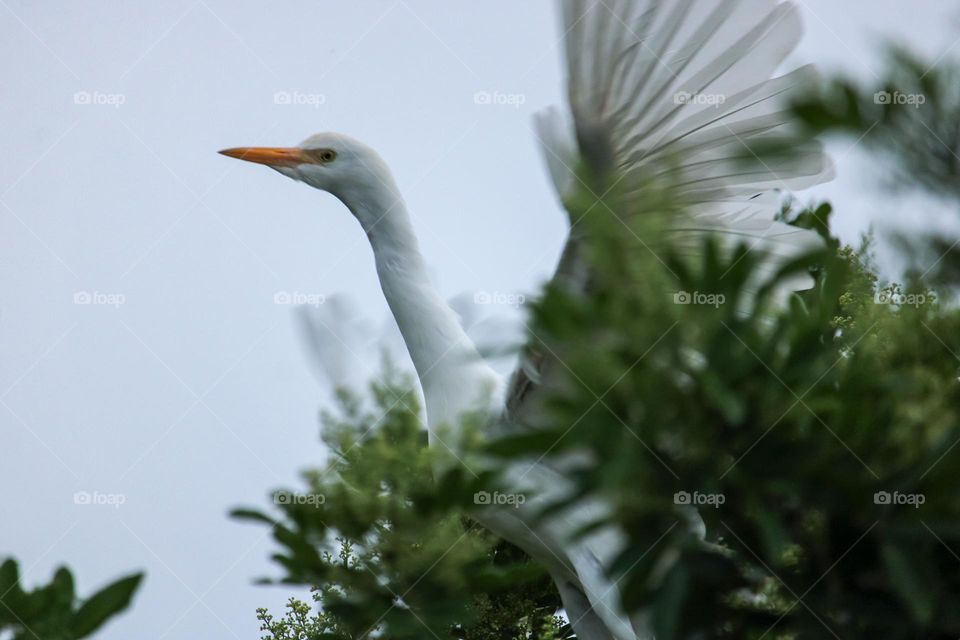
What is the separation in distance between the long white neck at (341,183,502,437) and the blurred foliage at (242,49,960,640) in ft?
7.89

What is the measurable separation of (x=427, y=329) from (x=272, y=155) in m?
1.09

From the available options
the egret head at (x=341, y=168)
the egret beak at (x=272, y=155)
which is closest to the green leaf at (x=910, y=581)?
the egret head at (x=341, y=168)

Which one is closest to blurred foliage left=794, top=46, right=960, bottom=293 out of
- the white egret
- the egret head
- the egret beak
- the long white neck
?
the white egret

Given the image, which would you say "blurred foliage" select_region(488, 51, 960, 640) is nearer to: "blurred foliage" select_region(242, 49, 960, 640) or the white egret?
"blurred foliage" select_region(242, 49, 960, 640)

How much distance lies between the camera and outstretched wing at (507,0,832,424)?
9.14ft

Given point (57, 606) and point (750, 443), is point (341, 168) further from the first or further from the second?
point (750, 443)

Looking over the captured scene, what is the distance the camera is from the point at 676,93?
293cm

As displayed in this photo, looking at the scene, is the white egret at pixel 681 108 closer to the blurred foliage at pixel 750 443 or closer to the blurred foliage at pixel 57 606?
the blurred foliage at pixel 750 443

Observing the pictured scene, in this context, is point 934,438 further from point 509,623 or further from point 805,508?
point 509,623

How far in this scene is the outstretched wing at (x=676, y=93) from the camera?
2785 mm

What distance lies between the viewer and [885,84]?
1.34m

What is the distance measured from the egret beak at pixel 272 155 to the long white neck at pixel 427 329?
1.81 ft

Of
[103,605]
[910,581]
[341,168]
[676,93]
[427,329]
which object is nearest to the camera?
[910,581]

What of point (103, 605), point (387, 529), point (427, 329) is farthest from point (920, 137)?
point (427, 329)
